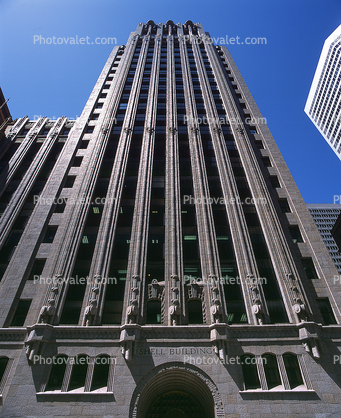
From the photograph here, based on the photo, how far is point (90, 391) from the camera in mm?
18266

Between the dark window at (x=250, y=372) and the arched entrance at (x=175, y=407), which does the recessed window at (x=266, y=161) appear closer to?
the dark window at (x=250, y=372)

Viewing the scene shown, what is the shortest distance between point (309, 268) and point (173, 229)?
13798mm

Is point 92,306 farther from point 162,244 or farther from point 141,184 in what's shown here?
point 141,184

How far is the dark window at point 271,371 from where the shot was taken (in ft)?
62.3

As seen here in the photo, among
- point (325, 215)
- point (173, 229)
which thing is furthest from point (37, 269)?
point (325, 215)

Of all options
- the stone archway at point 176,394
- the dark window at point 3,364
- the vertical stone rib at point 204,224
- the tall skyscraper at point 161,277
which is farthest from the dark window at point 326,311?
the dark window at point 3,364

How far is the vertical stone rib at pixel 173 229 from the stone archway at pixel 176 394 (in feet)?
11.4

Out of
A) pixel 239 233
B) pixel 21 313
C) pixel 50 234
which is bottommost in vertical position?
pixel 21 313

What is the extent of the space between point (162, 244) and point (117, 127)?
74.7 ft

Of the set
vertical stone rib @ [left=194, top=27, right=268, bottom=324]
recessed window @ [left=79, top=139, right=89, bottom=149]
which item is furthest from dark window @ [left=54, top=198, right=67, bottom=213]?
vertical stone rib @ [left=194, top=27, right=268, bottom=324]

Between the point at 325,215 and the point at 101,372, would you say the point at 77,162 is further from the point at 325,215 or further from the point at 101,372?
the point at 325,215

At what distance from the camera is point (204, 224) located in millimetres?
28047

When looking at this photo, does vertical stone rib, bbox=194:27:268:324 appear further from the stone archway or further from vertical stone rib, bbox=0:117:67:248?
vertical stone rib, bbox=0:117:67:248

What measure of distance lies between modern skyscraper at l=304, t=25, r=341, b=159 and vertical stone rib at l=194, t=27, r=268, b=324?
10587 centimetres
